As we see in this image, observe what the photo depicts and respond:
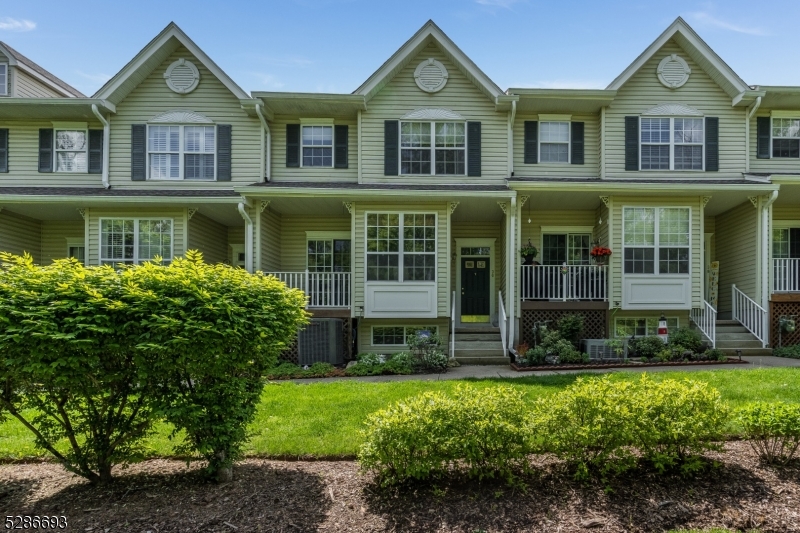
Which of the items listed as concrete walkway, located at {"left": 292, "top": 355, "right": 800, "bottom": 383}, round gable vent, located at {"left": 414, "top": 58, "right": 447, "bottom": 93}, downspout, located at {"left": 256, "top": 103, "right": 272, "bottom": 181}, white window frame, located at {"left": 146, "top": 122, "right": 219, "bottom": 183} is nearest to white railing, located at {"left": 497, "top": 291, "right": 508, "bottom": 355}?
concrete walkway, located at {"left": 292, "top": 355, "right": 800, "bottom": 383}

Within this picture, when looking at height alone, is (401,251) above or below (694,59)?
below

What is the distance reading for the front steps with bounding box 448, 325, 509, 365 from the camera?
1159 cm

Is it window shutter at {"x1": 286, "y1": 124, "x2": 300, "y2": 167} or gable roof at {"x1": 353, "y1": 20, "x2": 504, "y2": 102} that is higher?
gable roof at {"x1": 353, "y1": 20, "x2": 504, "y2": 102}

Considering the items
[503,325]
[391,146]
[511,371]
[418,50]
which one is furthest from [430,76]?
[511,371]

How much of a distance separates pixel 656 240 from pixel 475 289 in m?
5.10

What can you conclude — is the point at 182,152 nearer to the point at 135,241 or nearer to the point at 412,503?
the point at 135,241

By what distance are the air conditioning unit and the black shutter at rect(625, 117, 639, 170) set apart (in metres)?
9.28

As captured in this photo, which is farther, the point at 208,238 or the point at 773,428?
the point at 208,238

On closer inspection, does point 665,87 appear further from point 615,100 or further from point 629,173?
point 629,173

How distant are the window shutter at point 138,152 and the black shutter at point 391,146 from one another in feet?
22.5

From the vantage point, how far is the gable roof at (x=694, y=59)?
12820 millimetres

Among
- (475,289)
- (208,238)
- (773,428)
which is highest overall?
(208,238)

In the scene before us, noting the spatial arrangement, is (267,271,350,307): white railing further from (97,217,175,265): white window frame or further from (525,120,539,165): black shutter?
(525,120,539,165): black shutter

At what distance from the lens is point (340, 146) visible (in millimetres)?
13594
